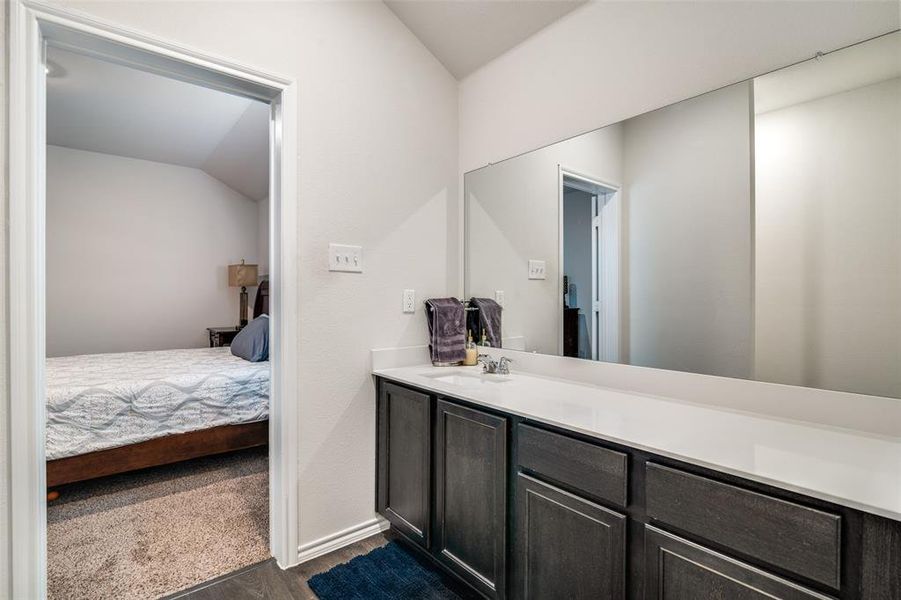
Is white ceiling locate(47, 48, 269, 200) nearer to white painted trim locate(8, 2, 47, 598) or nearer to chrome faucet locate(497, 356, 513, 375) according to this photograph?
white painted trim locate(8, 2, 47, 598)

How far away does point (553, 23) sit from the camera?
1910 millimetres

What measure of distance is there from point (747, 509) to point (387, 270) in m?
1.70

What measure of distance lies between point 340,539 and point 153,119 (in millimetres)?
3951

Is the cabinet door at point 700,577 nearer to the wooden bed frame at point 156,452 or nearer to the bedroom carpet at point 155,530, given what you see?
the bedroom carpet at point 155,530

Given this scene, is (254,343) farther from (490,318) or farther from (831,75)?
(831,75)

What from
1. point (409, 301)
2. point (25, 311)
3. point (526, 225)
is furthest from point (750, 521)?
point (25, 311)

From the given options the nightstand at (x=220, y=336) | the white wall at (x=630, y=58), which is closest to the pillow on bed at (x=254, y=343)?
the nightstand at (x=220, y=336)

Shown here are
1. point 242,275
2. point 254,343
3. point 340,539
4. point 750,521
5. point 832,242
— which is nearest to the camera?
point 750,521

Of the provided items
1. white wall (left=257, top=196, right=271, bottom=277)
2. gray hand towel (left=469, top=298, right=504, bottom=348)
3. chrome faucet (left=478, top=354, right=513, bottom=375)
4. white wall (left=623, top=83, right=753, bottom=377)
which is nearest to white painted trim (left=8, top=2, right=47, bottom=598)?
chrome faucet (left=478, top=354, right=513, bottom=375)

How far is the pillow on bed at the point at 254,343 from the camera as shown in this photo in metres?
3.36

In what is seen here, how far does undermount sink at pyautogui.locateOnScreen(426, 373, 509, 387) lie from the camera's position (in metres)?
1.89

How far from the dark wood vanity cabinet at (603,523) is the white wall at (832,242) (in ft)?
1.91

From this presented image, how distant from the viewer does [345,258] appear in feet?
6.53

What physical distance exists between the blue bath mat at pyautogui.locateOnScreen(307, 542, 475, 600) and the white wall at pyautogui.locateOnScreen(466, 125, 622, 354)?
1.09 m
